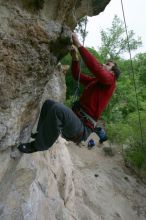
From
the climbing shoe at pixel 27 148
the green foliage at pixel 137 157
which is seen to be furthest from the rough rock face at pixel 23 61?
the green foliage at pixel 137 157

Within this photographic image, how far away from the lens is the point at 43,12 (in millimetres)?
5414

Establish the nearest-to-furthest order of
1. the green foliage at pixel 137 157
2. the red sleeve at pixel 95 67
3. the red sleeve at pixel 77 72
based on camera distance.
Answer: the red sleeve at pixel 95 67, the red sleeve at pixel 77 72, the green foliage at pixel 137 157

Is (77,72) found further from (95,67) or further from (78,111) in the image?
(95,67)

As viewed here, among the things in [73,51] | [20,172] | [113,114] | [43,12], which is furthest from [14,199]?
[113,114]

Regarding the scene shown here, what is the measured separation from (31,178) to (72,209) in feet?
10.4

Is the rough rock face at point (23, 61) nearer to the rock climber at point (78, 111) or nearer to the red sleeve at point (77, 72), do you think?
the rock climber at point (78, 111)

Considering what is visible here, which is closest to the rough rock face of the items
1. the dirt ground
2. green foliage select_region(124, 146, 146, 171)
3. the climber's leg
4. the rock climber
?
the rock climber

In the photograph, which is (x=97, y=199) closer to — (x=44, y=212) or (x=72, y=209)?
(x=72, y=209)

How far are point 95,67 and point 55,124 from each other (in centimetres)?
114

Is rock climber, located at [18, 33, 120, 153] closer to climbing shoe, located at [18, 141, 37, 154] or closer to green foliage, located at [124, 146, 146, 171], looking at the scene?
Answer: climbing shoe, located at [18, 141, 37, 154]

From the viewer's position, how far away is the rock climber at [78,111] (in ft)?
18.5

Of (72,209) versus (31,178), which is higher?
(31,178)

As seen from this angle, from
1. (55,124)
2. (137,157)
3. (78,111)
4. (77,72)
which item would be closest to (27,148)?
(55,124)

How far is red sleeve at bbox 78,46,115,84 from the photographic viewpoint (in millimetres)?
5453
